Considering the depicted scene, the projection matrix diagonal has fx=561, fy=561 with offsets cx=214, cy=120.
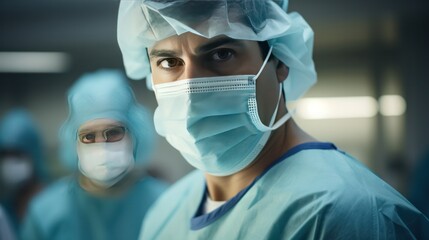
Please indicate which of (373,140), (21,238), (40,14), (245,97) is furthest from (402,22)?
(21,238)

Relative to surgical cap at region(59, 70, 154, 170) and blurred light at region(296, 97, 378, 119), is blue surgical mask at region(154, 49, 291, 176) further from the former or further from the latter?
blurred light at region(296, 97, 378, 119)

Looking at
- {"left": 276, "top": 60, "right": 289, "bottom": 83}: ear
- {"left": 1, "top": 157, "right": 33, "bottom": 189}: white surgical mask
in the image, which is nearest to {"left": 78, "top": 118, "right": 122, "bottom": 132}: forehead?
{"left": 276, "top": 60, "right": 289, "bottom": 83}: ear

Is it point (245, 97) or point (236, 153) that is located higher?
point (245, 97)

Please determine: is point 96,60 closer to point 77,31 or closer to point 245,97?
point 77,31

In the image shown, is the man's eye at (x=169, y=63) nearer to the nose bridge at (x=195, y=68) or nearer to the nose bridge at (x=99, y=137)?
the nose bridge at (x=195, y=68)

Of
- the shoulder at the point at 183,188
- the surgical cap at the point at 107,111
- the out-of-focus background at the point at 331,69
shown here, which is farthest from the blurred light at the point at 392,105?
the surgical cap at the point at 107,111

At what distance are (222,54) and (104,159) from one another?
1.05 ft

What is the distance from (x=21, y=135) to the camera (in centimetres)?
291

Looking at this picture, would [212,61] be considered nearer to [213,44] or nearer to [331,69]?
[213,44]

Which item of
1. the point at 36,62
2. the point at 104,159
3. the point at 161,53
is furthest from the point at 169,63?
the point at 36,62

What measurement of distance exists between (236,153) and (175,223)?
0.28 meters

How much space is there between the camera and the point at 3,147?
2.72m

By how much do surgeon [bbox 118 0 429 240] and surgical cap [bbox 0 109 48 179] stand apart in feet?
5.10

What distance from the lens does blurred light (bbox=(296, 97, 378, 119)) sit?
1814 mm
